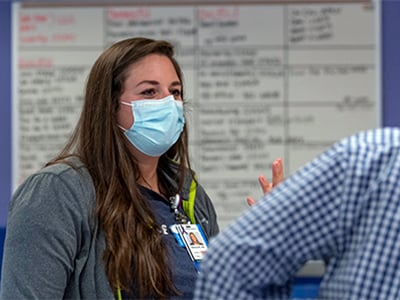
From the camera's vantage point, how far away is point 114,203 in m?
1.65

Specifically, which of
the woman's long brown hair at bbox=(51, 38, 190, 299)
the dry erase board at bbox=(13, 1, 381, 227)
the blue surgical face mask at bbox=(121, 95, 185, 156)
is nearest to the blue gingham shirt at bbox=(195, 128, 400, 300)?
the woman's long brown hair at bbox=(51, 38, 190, 299)

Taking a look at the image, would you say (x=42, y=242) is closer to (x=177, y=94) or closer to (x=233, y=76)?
(x=177, y=94)

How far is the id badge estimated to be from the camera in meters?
1.71

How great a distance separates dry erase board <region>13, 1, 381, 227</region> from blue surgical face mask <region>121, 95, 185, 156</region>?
6.16 ft

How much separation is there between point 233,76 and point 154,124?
6.60 ft

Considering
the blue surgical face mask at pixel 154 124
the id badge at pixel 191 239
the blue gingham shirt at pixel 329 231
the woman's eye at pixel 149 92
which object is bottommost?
the id badge at pixel 191 239

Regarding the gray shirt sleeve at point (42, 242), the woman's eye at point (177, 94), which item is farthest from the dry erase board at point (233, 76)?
the gray shirt sleeve at point (42, 242)

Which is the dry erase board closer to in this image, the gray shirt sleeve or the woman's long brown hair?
the woman's long brown hair

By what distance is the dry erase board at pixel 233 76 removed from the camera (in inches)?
147

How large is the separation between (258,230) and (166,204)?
908mm

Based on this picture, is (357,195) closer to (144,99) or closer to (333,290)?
(333,290)

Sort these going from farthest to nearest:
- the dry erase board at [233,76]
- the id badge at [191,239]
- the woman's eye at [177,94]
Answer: the dry erase board at [233,76] → the woman's eye at [177,94] → the id badge at [191,239]

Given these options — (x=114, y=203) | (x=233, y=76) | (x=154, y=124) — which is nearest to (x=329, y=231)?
(x=114, y=203)

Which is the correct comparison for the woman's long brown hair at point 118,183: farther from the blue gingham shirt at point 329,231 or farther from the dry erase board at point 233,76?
the dry erase board at point 233,76
